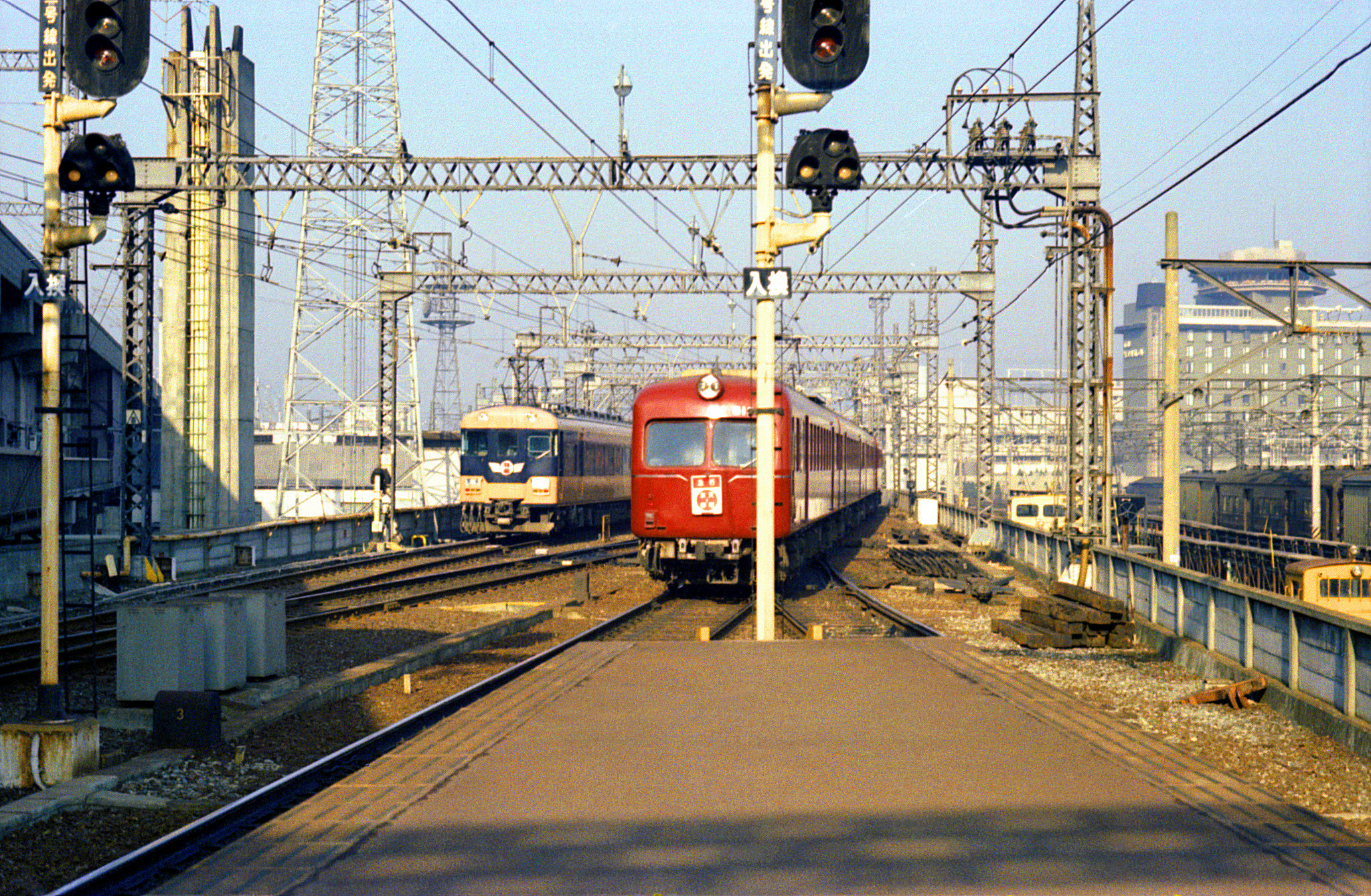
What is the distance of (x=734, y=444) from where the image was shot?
18.7 metres

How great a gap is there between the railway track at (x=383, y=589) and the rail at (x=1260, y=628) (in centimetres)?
942

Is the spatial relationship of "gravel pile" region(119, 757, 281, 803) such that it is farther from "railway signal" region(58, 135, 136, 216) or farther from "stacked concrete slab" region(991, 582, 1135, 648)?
A: "stacked concrete slab" region(991, 582, 1135, 648)

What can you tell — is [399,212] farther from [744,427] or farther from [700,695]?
[700,695]

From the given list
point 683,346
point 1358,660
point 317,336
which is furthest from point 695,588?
point 683,346

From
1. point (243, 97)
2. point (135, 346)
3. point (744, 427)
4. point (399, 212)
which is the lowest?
point (744, 427)

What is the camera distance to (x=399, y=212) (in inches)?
1628

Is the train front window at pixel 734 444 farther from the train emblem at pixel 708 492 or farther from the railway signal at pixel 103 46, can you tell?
the railway signal at pixel 103 46

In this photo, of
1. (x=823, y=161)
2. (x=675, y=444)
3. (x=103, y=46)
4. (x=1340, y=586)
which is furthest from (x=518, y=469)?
(x=103, y=46)

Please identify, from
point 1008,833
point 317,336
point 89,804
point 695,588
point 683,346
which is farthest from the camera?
point 683,346

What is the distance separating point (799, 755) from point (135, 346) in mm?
18573

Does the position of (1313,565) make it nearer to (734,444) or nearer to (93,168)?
(734,444)

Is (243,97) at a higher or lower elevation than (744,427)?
higher

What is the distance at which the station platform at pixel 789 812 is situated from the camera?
522 centimetres

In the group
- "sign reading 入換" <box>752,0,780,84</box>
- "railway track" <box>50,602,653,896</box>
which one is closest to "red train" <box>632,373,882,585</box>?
"sign reading 入換" <box>752,0,780,84</box>
